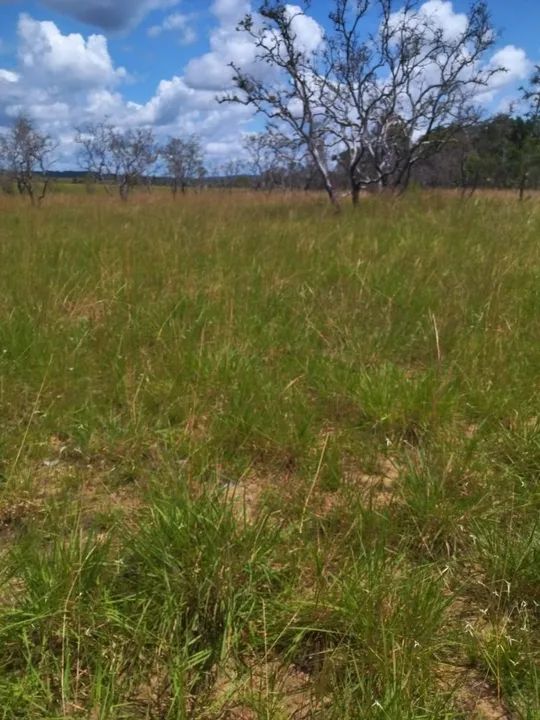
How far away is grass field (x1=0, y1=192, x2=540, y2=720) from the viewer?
123 cm

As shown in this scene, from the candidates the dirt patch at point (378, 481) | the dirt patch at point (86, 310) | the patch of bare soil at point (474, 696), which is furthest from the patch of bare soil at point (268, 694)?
the dirt patch at point (86, 310)

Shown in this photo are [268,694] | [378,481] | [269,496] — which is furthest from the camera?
[378,481]

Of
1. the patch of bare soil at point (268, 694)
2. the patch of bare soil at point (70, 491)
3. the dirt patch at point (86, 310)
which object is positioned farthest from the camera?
the dirt patch at point (86, 310)

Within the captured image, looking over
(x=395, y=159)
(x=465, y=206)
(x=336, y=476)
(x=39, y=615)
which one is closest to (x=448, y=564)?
(x=336, y=476)

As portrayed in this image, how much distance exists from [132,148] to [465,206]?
34512mm

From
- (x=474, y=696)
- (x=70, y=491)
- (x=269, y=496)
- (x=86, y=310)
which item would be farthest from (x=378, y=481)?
(x=86, y=310)

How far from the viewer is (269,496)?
1.80 m

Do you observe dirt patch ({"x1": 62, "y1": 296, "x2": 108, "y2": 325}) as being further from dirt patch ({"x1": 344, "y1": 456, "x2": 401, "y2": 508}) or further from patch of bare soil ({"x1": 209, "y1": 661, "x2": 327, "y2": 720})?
patch of bare soil ({"x1": 209, "y1": 661, "x2": 327, "y2": 720})

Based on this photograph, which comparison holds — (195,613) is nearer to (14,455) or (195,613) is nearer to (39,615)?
(39,615)

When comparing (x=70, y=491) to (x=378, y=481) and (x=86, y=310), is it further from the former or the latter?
(x=86, y=310)

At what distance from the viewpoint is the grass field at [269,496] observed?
1.23m

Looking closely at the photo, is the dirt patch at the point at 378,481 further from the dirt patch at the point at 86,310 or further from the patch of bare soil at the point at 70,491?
the dirt patch at the point at 86,310

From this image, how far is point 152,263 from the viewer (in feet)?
14.3

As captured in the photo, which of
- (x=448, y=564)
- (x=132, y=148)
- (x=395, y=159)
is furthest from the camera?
(x=132, y=148)
